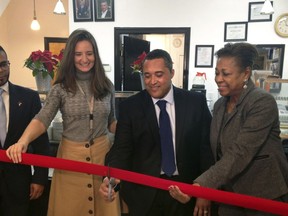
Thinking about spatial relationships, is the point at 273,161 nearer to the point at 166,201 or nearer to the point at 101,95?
the point at 166,201

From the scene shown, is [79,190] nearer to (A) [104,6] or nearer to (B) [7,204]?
(B) [7,204]

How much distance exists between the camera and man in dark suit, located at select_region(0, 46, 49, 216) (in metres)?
1.51

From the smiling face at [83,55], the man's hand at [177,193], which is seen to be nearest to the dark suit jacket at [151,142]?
the man's hand at [177,193]

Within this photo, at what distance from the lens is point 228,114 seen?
1401 millimetres

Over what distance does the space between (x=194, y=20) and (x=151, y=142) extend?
3.46 meters

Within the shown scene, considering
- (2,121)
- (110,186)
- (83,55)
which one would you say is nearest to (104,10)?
(83,55)

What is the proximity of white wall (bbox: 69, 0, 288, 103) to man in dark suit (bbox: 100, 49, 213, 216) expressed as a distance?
310 cm

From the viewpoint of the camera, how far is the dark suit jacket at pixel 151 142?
1424 mm

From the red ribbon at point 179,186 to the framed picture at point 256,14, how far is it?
12.2 feet

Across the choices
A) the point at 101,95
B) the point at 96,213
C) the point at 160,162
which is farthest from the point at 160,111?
the point at 96,213

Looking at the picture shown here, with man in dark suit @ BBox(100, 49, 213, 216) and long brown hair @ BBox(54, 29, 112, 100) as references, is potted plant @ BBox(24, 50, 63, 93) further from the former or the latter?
man in dark suit @ BBox(100, 49, 213, 216)

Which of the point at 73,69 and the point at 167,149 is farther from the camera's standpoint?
the point at 73,69

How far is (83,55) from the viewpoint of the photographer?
→ 5.11 ft

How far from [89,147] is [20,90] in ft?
1.69
